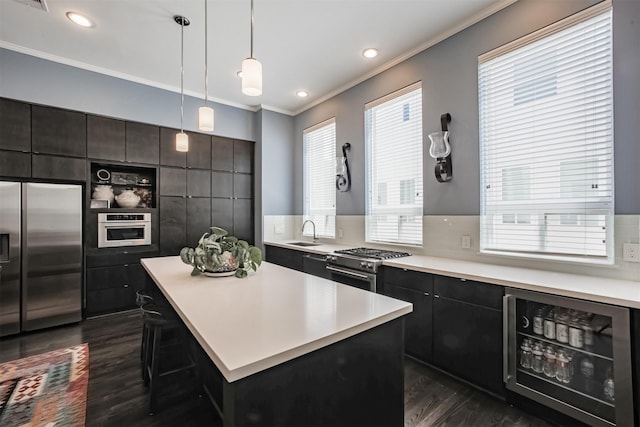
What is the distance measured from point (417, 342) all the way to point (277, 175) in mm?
3381

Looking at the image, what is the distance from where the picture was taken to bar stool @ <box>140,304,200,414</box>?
1.81 meters

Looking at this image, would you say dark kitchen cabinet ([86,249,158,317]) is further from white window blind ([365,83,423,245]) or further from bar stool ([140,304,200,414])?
white window blind ([365,83,423,245])

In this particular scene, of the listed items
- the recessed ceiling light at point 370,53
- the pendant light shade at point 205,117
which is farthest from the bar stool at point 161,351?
the recessed ceiling light at point 370,53

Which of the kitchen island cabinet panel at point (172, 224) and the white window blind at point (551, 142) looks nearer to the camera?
the white window blind at point (551, 142)

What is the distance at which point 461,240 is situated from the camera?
2713mm

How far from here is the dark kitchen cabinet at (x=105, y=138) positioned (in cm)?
355

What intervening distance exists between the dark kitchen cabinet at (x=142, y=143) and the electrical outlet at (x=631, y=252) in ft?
15.8

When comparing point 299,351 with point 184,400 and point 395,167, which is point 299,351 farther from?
point 395,167

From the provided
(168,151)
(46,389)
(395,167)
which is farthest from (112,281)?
(395,167)

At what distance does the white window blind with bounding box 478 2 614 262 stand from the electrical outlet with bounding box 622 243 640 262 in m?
0.08

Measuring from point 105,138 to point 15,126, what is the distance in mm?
782

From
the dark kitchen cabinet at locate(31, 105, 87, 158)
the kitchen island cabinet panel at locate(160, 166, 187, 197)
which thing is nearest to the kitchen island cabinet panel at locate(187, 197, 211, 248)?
the kitchen island cabinet panel at locate(160, 166, 187, 197)

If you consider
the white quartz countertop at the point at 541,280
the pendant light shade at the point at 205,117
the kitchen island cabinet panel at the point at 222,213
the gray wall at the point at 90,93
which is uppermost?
the gray wall at the point at 90,93

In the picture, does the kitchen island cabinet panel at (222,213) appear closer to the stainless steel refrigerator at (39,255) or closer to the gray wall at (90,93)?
the gray wall at (90,93)
